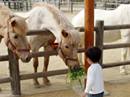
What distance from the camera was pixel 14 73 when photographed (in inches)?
227

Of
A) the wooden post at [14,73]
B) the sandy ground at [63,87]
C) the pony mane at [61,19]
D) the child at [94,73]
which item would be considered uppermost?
the pony mane at [61,19]

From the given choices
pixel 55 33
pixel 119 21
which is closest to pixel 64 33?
pixel 55 33

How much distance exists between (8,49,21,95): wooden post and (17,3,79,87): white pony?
24.4 inches

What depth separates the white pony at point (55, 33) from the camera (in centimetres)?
516

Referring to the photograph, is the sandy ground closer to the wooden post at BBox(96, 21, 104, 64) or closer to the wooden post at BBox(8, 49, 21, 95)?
the wooden post at BBox(8, 49, 21, 95)

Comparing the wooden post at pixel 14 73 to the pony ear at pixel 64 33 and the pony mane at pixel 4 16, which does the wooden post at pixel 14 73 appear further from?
the pony ear at pixel 64 33

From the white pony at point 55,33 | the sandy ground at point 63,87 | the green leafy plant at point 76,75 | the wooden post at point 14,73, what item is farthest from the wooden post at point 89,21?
the wooden post at point 14,73

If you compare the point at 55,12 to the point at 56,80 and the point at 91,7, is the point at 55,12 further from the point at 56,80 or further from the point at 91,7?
the point at 56,80

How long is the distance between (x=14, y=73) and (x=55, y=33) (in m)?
0.99

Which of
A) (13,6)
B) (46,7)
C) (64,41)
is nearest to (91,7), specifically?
(64,41)

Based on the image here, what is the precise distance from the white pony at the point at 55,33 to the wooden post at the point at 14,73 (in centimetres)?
62

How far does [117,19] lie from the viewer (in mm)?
7645

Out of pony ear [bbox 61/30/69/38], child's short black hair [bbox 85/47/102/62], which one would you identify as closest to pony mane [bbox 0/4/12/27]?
pony ear [bbox 61/30/69/38]

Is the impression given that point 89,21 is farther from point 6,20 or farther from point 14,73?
point 14,73
